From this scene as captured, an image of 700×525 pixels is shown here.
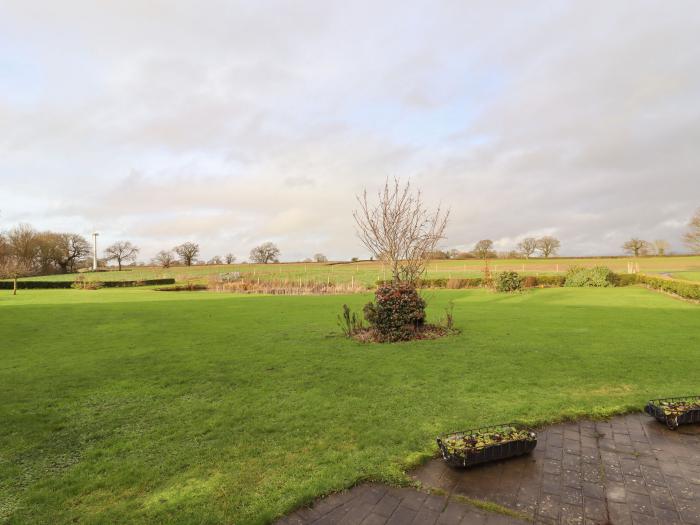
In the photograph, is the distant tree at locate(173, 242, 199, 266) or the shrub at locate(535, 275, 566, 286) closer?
the shrub at locate(535, 275, 566, 286)

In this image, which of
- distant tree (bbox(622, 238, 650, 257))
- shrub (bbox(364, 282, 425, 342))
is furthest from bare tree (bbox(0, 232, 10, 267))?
distant tree (bbox(622, 238, 650, 257))

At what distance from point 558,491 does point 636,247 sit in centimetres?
7420

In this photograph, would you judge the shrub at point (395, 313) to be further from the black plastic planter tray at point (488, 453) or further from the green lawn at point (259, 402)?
the black plastic planter tray at point (488, 453)

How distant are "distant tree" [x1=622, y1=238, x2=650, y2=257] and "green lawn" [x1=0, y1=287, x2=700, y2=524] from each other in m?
62.4

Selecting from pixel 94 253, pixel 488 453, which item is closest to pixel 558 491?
pixel 488 453

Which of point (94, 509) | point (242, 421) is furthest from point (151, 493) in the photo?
point (242, 421)

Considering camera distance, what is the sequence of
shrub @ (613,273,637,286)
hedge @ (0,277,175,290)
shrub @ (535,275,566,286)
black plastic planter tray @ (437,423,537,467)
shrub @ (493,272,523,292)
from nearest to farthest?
black plastic planter tray @ (437,423,537,467) < shrub @ (493,272,523,292) < shrub @ (613,273,637,286) < shrub @ (535,275,566,286) < hedge @ (0,277,175,290)

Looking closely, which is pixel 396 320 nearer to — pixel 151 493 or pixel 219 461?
pixel 219 461

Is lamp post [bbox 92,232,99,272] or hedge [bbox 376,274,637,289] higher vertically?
lamp post [bbox 92,232,99,272]

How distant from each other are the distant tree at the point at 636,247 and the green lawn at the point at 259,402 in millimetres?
62417

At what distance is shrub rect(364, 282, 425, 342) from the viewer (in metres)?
10.4

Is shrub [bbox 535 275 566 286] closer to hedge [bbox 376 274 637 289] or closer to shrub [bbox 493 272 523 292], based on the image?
hedge [bbox 376 274 637 289]

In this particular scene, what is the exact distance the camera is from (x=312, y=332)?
11.7 metres

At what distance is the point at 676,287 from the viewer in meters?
21.2
